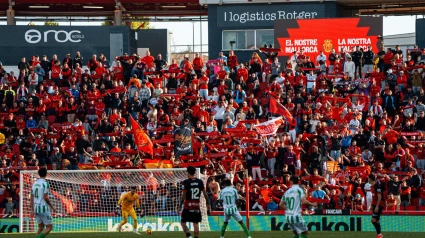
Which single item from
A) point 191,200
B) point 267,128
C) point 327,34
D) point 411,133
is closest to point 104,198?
point 267,128

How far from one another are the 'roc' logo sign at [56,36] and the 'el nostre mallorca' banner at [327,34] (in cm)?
1122

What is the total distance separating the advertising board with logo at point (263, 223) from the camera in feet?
90.7

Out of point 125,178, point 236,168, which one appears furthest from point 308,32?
point 125,178

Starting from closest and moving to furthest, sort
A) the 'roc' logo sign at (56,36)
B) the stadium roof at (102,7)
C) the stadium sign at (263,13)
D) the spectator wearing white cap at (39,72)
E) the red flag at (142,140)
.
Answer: the red flag at (142,140), the spectator wearing white cap at (39,72), the stadium sign at (263,13), the 'roc' logo sign at (56,36), the stadium roof at (102,7)

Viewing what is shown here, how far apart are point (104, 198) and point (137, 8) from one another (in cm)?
2594

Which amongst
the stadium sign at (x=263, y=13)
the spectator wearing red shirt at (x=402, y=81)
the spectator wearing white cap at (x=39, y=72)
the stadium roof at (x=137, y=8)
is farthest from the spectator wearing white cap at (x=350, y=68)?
the spectator wearing white cap at (x=39, y=72)

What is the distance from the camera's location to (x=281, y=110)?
3397 centimetres

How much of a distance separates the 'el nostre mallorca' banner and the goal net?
50.6 ft

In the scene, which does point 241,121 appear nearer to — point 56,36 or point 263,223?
point 263,223

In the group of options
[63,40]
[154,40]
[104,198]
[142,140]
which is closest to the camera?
[104,198]

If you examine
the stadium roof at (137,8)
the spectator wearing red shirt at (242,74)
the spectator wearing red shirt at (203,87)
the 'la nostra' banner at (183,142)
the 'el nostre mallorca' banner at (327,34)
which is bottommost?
the 'la nostra' banner at (183,142)

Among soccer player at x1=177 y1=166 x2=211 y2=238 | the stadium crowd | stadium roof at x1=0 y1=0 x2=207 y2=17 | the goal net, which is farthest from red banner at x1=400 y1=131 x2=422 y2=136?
stadium roof at x1=0 y1=0 x2=207 y2=17

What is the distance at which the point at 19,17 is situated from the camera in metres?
53.8

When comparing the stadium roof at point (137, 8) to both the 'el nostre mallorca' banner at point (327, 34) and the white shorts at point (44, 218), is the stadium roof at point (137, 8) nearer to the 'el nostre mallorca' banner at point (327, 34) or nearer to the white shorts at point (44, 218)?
the 'el nostre mallorca' banner at point (327, 34)
